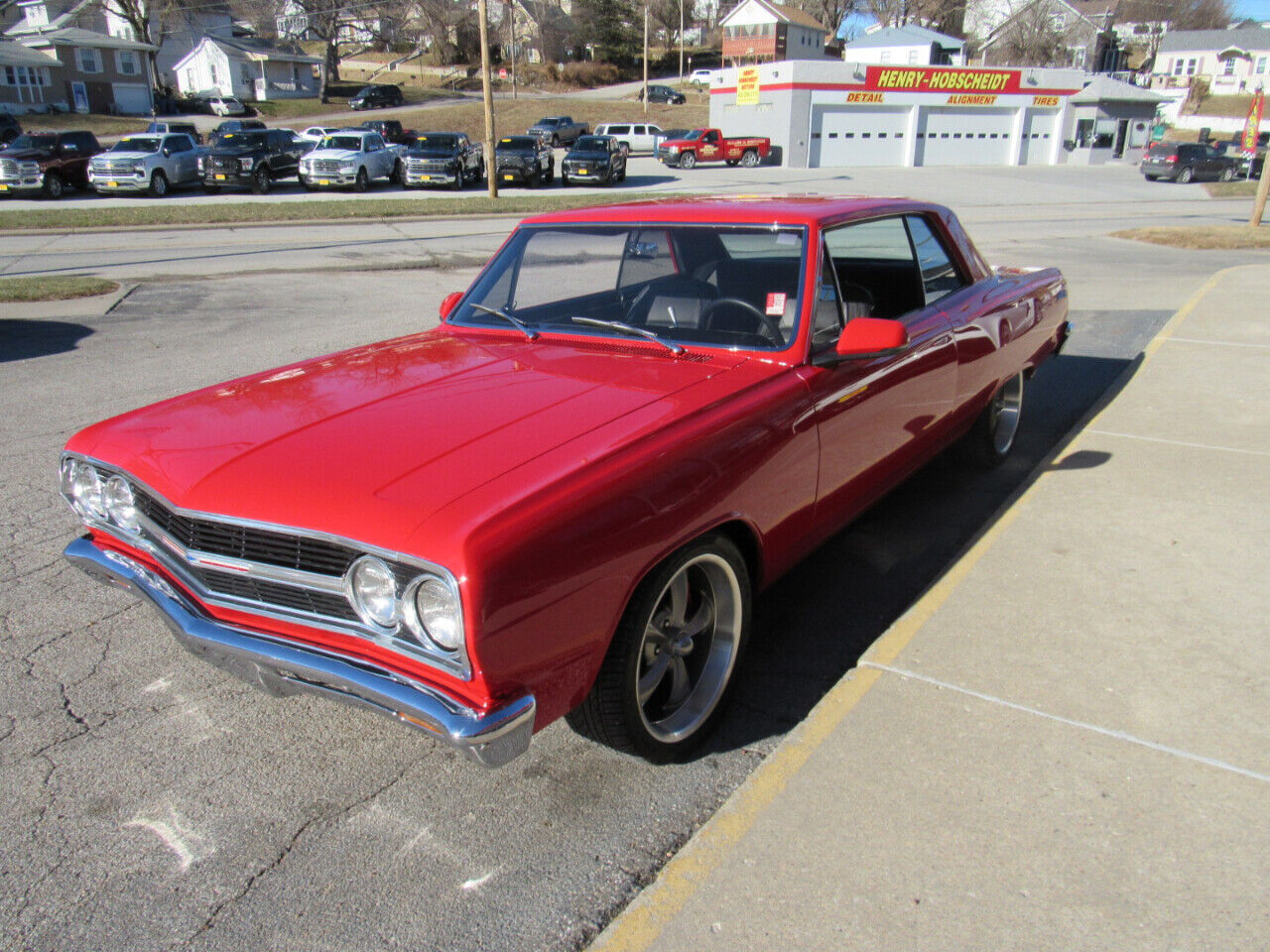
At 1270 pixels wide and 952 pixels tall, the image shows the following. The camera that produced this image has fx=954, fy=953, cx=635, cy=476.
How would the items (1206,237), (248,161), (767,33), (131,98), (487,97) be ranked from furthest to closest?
(767,33)
(131,98)
(248,161)
(487,97)
(1206,237)

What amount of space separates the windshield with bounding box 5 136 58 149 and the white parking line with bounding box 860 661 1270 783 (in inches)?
1105

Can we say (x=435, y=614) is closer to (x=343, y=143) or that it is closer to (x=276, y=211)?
(x=276, y=211)

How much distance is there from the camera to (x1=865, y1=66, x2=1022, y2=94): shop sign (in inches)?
1805

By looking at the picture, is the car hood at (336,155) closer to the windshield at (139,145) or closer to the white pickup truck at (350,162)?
the white pickup truck at (350,162)

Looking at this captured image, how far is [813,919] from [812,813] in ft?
1.25

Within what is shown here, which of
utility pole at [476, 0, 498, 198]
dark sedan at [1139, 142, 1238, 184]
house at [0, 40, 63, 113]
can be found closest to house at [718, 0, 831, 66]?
dark sedan at [1139, 142, 1238, 184]

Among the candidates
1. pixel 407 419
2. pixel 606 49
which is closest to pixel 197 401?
pixel 407 419

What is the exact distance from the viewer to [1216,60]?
85750 mm

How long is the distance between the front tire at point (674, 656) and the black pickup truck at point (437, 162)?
27.1m

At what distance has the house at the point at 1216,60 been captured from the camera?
3302 inches

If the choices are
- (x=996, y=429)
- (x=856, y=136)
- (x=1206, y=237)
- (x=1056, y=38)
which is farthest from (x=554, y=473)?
(x=1056, y=38)

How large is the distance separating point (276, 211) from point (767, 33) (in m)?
70.1

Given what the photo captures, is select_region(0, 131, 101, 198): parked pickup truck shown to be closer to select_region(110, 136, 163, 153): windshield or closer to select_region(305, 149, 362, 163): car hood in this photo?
select_region(110, 136, 163, 153): windshield

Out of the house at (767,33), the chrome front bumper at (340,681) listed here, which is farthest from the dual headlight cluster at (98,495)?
the house at (767,33)
